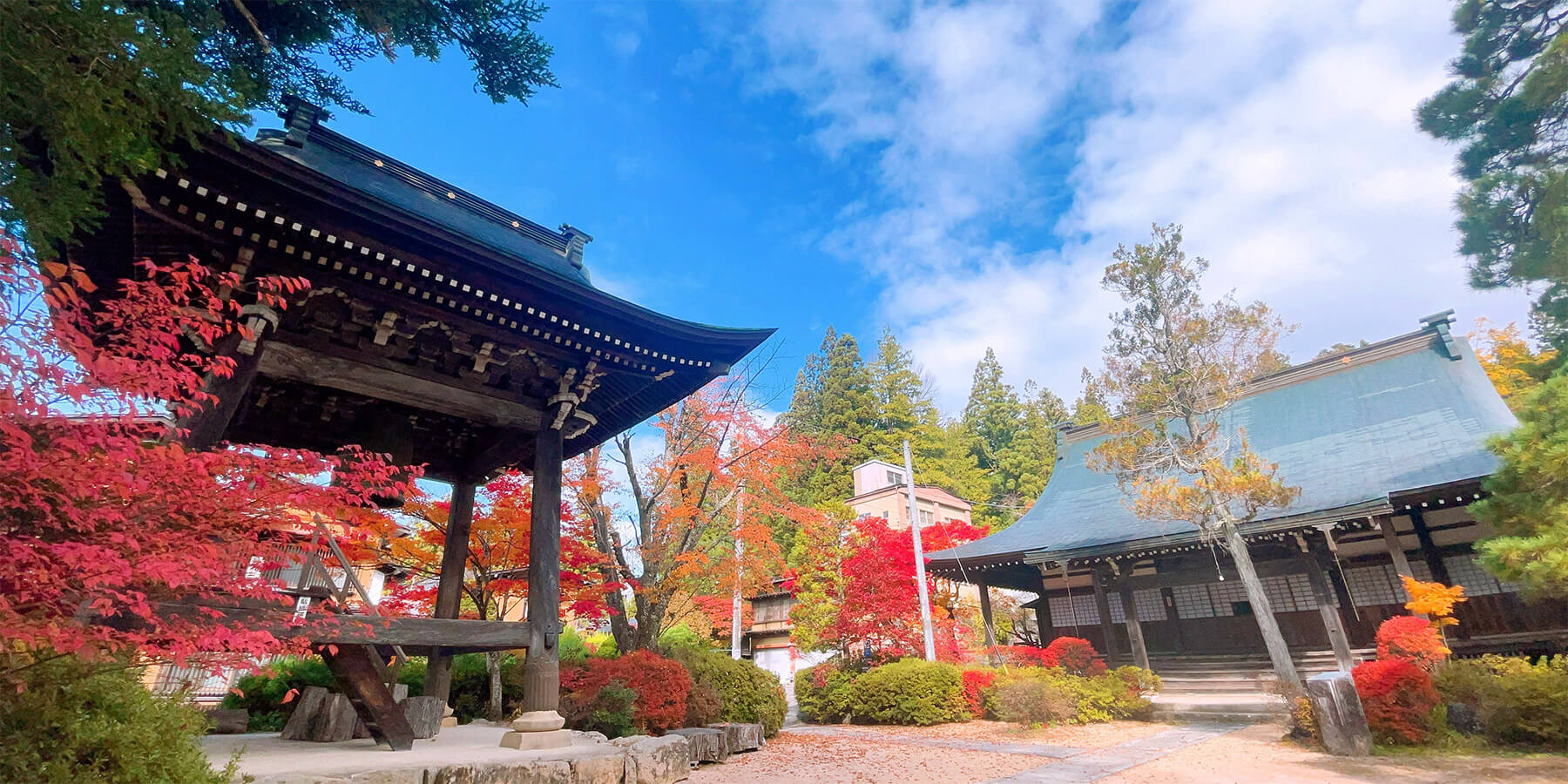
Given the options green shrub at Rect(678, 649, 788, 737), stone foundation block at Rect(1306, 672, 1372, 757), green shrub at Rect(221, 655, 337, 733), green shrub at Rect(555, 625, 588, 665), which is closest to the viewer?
stone foundation block at Rect(1306, 672, 1372, 757)

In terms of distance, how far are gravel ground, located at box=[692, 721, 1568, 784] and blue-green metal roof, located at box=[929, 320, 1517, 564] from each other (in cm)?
471

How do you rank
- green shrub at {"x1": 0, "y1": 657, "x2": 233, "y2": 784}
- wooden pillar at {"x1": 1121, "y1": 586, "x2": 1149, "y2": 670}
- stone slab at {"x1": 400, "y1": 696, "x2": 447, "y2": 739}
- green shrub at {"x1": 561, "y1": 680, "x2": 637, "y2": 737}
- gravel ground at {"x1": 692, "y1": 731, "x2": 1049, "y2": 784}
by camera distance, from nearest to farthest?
green shrub at {"x1": 0, "y1": 657, "x2": 233, "y2": 784} < stone slab at {"x1": 400, "y1": 696, "x2": 447, "y2": 739} < gravel ground at {"x1": 692, "y1": 731, "x2": 1049, "y2": 784} < green shrub at {"x1": 561, "y1": 680, "x2": 637, "y2": 737} < wooden pillar at {"x1": 1121, "y1": 586, "x2": 1149, "y2": 670}

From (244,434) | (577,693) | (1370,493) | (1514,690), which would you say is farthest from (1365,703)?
(244,434)

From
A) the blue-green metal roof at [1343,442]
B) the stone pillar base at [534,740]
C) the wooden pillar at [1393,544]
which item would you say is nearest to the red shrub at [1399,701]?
the wooden pillar at [1393,544]

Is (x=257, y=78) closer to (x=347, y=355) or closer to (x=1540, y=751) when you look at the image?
(x=347, y=355)

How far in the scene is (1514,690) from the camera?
24.9ft

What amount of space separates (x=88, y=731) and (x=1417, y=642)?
1407 centimetres

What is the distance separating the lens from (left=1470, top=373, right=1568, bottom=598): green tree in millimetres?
6473

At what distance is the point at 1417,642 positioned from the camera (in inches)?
358

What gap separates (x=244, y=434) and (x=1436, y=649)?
1667 centimetres

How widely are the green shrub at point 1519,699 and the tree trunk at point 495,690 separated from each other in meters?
13.4

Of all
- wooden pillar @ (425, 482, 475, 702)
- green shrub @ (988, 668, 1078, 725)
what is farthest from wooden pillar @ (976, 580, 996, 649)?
wooden pillar @ (425, 482, 475, 702)

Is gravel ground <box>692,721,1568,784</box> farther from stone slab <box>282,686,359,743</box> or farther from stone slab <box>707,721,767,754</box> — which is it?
stone slab <box>282,686,359,743</box>

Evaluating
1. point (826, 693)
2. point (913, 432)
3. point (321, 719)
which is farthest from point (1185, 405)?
point (913, 432)
